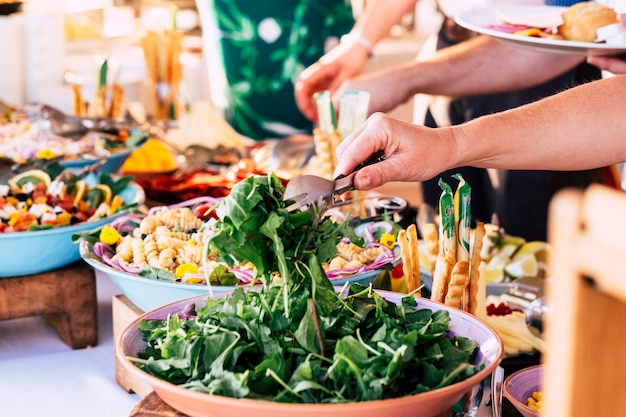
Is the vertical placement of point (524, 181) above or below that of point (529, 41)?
below

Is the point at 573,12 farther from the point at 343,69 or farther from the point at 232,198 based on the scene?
the point at 232,198

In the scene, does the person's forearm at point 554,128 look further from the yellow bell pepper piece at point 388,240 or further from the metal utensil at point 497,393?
the metal utensil at point 497,393

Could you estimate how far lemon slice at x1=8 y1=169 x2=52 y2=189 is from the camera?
1555 millimetres

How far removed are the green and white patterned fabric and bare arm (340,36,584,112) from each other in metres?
1.17

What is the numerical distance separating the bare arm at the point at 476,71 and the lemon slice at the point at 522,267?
638 millimetres

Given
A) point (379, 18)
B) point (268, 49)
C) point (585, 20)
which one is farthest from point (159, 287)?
point (268, 49)

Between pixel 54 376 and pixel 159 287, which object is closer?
pixel 159 287

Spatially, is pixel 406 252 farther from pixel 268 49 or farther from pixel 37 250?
pixel 268 49

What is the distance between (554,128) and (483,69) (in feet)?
3.12

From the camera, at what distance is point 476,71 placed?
211cm

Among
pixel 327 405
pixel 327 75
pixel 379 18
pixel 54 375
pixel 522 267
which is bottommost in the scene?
pixel 54 375

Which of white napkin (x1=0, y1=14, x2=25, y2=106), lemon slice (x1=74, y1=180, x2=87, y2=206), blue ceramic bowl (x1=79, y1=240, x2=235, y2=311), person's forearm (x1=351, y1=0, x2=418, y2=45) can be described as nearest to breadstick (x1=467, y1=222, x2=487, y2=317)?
blue ceramic bowl (x1=79, y1=240, x2=235, y2=311)

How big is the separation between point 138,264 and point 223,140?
1.62 m

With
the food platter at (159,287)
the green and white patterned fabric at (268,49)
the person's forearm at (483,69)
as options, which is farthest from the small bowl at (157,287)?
the green and white patterned fabric at (268,49)
